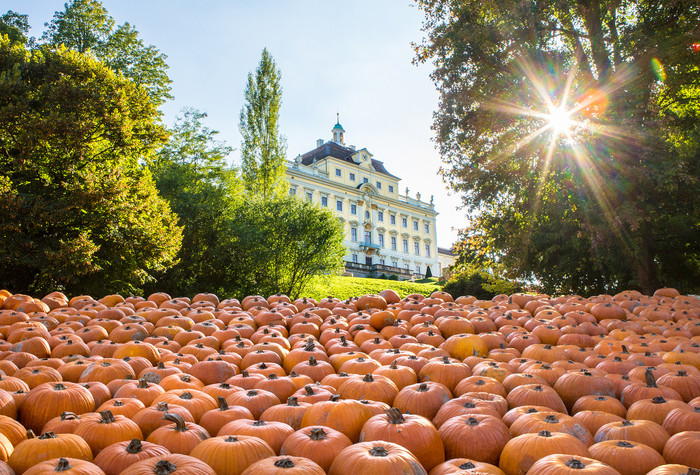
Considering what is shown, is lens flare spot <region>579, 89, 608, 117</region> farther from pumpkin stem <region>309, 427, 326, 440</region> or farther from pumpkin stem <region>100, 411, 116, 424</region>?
pumpkin stem <region>100, 411, 116, 424</region>

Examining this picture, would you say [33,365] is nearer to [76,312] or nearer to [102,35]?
[76,312]

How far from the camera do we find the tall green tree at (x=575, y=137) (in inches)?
412

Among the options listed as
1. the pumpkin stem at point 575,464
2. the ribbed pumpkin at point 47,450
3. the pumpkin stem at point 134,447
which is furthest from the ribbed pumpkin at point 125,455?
the pumpkin stem at point 575,464

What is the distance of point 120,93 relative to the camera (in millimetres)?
13359

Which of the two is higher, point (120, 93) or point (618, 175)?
point (120, 93)

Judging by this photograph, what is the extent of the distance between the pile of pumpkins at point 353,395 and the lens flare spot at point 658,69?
689 centimetres

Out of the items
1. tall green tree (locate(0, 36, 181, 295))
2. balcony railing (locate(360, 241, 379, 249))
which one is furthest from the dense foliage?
balcony railing (locate(360, 241, 379, 249))

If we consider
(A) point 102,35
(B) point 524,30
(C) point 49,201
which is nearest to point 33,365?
(C) point 49,201

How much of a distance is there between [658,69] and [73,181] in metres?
15.2

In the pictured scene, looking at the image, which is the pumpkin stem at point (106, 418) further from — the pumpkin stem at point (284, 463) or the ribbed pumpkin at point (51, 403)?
the pumpkin stem at point (284, 463)

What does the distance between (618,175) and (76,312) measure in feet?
37.1

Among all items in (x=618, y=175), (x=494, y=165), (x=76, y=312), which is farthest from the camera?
(x=494, y=165)

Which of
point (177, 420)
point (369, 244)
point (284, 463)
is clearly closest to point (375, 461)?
point (284, 463)

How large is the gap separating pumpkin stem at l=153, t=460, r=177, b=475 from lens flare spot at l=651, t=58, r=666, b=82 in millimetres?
12757
